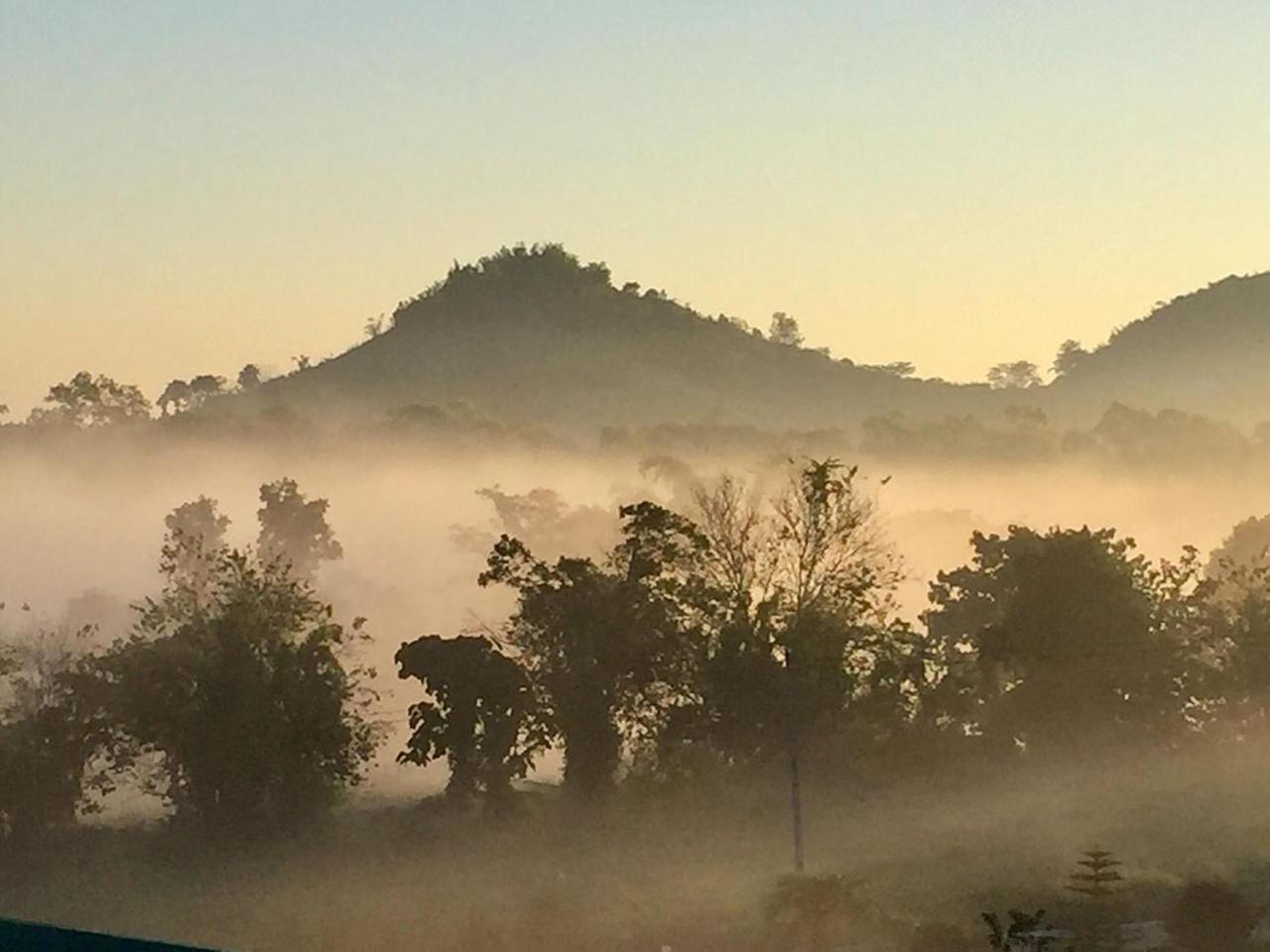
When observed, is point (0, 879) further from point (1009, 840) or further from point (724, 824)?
Answer: point (1009, 840)

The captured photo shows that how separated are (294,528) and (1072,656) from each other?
9487 centimetres

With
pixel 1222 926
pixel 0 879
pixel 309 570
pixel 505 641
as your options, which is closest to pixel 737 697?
pixel 505 641

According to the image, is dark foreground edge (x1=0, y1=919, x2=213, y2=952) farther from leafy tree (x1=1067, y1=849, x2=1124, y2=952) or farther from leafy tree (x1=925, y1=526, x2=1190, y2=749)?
leafy tree (x1=925, y1=526, x2=1190, y2=749)

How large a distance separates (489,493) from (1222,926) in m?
134

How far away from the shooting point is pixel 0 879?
58000mm

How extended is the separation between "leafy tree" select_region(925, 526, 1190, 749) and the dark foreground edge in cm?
3617

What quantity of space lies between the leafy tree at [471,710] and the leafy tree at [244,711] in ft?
7.68

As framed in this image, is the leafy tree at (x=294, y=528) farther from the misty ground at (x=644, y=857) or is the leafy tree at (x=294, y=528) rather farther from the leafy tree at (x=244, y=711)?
the leafy tree at (x=244, y=711)

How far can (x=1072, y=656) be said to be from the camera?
6412 cm

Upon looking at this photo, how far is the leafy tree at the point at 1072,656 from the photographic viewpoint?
64125 millimetres

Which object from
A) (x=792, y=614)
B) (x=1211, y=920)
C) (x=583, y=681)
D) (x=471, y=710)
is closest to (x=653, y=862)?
(x=583, y=681)

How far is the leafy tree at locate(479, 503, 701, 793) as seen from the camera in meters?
60.7

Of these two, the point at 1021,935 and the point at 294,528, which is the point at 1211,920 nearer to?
the point at 1021,935

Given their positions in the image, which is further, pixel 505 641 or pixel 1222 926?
pixel 505 641
